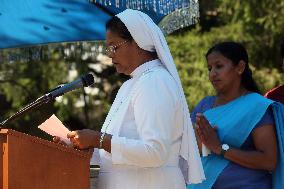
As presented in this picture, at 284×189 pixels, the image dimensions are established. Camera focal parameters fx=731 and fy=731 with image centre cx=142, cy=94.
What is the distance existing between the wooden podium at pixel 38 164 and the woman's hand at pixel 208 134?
106 cm

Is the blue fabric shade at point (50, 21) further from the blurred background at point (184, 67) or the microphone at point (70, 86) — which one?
the blurred background at point (184, 67)

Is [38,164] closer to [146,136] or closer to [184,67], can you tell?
[146,136]

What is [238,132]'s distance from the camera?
4102 mm

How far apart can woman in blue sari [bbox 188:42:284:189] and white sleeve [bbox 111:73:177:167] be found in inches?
33.7

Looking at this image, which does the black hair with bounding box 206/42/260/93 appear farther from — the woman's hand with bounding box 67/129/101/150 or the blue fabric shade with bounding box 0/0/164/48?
the woman's hand with bounding box 67/129/101/150

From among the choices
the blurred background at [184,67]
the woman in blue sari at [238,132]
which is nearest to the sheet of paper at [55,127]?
the woman in blue sari at [238,132]

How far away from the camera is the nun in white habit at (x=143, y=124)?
3.19 metres

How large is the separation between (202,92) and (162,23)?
4585mm

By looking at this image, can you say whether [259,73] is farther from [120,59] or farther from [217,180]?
[120,59]

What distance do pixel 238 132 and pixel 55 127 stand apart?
121 centimetres

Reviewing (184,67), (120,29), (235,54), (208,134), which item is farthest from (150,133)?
(184,67)

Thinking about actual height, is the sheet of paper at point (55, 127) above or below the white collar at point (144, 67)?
below

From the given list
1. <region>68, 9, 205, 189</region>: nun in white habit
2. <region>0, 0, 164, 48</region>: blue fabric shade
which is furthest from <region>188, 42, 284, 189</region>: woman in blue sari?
<region>0, 0, 164, 48</region>: blue fabric shade

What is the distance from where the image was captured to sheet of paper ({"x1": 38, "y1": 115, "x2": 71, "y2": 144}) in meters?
3.31
